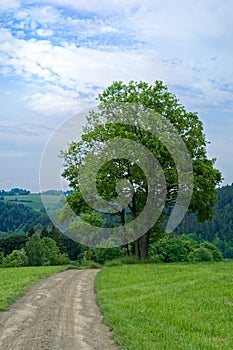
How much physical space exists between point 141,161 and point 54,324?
21.1 m

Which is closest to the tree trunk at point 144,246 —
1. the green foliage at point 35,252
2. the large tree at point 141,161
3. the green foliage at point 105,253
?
the large tree at point 141,161

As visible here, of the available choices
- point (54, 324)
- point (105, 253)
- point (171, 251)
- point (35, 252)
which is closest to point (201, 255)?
point (171, 251)

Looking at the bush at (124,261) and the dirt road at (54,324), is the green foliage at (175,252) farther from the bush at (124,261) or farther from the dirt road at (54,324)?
the dirt road at (54,324)

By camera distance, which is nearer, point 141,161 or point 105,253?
point 141,161

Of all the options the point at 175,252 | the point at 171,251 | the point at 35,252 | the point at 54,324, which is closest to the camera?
the point at 54,324

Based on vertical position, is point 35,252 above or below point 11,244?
below

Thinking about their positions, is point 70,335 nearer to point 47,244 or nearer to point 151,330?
point 151,330

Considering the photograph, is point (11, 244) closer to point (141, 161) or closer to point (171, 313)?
point (141, 161)

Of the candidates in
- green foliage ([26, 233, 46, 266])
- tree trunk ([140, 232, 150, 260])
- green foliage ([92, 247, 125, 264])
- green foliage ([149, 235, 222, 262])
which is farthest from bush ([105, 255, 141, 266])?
green foliage ([149, 235, 222, 262])

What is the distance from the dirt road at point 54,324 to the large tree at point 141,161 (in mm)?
15740

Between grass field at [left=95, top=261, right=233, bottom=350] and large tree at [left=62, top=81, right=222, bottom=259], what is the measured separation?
13.4 meters

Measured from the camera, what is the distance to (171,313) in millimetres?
11664

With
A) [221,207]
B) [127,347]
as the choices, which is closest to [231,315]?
[127,347]

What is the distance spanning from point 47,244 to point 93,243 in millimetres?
34638
